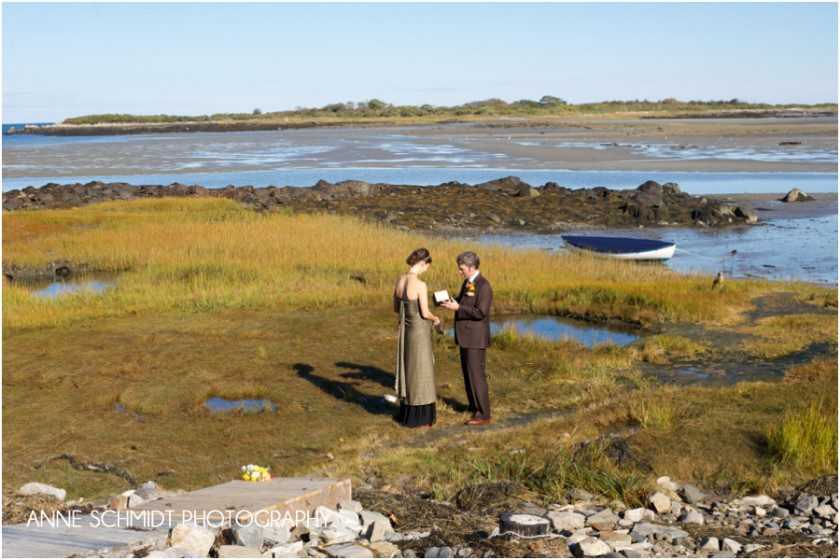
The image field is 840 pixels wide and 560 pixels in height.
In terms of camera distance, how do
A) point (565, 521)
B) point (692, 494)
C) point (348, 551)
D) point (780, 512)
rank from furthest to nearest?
point (692, 494) < point (780, 512) < point (565, 521) < point (348, 551)

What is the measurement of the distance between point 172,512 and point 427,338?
14.8ft

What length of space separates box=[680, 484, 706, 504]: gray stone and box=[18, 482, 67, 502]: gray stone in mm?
6186

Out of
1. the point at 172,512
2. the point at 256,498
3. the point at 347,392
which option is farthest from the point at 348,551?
the point at 347,392

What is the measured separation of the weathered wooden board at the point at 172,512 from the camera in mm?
6797

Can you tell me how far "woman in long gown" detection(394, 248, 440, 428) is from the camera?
11.2m

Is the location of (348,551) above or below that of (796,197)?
below

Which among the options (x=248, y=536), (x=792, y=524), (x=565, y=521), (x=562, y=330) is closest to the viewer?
(x=248, y=536)

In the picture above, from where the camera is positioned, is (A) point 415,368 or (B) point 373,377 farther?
(B) point 373,377

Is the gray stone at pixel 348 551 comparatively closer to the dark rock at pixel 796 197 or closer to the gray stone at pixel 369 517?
the gray stone at pixel 369 517

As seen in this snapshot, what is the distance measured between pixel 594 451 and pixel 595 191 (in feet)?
121

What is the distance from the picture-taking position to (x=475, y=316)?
1134 cm

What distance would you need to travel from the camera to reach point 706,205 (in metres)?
40.8

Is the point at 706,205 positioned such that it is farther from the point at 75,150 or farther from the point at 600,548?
the point at 75,150

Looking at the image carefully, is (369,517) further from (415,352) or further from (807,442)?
(807,442)
